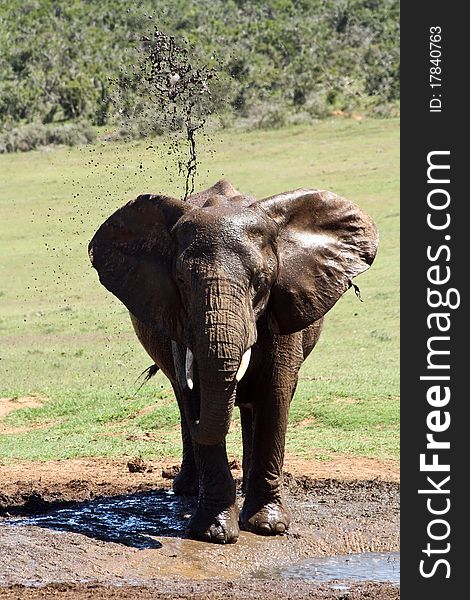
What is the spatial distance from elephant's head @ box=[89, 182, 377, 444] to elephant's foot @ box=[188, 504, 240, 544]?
0.60 meters

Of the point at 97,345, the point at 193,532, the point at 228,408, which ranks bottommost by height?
A: the point at 97,345

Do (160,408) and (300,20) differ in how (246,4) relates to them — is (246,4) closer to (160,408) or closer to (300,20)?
(300,20)

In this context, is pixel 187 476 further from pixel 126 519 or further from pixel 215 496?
pixel 215 496

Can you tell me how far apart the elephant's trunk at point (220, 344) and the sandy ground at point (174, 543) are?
3.02 ft

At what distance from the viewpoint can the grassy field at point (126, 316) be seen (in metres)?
12.2

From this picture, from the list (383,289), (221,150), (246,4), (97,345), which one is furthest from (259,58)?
(97,345)

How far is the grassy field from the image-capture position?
480 inches

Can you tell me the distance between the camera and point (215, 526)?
8.20 meters

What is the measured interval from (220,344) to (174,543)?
1.57 meters

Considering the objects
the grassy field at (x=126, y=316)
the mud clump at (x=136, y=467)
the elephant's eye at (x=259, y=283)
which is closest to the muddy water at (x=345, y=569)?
the elephant's eye at (x=259, y=283)

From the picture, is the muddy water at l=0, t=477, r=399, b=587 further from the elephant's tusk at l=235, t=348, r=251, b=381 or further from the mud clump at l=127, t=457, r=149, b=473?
the elephant's tusk at l=235, t=348, r=251, b=381

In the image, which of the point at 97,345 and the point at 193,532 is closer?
the point at 193,532

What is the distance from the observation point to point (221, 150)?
29438mm

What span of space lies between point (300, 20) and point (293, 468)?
41.9 metres
